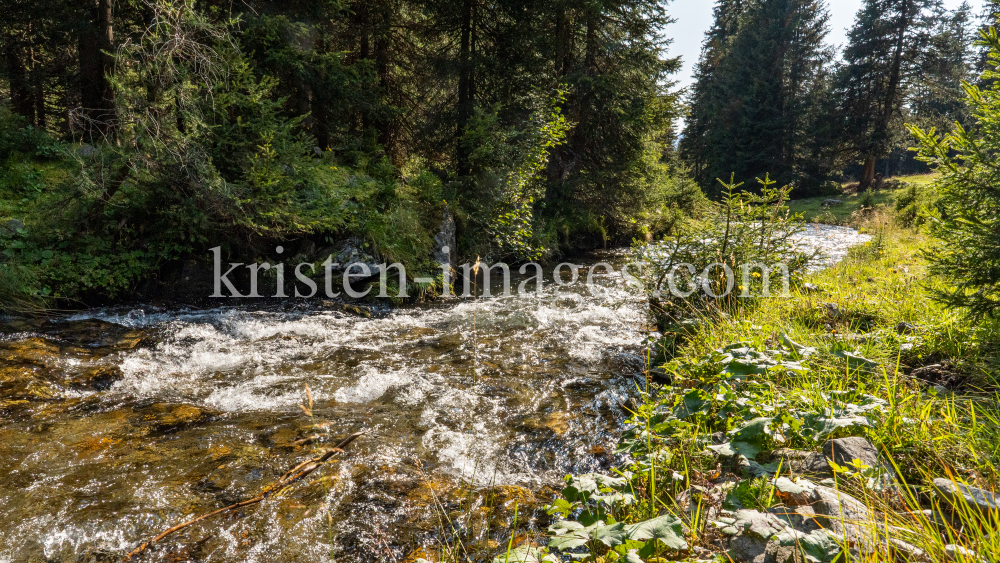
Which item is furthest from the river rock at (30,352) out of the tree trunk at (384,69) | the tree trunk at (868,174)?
the tree trunk at (868,174)

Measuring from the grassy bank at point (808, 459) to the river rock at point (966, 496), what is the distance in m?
0.02

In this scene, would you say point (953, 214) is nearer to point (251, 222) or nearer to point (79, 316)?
point (251, 222)

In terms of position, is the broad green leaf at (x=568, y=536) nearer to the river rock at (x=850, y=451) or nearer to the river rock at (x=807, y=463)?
the river rock at (x=807, y=463)

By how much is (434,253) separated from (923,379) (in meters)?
7.75

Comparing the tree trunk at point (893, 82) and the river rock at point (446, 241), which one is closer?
the river rock at point (446, 241)

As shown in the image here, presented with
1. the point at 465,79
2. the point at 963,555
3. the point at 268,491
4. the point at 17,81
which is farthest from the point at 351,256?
the point at 17,81

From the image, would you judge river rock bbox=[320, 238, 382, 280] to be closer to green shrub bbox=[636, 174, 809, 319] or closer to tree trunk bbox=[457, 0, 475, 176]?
tree trunk bbox=[457, 0, 475, 176]

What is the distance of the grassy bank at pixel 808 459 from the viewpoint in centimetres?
169

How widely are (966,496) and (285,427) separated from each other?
4208 mm

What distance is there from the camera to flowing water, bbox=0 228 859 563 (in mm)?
2643

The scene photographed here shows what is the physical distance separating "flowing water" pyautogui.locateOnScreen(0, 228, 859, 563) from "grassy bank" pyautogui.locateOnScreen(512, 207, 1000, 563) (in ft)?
2.72

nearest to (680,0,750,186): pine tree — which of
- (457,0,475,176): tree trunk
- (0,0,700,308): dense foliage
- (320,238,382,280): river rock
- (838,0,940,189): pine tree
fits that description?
(838,0,940,189): pine tree

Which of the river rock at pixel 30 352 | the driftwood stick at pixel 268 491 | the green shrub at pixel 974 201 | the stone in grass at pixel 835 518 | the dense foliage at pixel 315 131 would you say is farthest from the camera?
the dense foliage at pixel 315 131

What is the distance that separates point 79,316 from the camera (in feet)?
19.2
